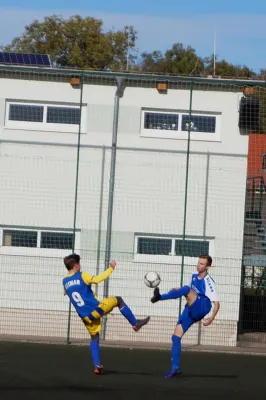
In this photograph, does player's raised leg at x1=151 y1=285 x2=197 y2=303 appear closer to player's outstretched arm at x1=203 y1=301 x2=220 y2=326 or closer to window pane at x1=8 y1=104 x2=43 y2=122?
player's outstretched arm at x1=203 y1=301 x2=220 y2=326

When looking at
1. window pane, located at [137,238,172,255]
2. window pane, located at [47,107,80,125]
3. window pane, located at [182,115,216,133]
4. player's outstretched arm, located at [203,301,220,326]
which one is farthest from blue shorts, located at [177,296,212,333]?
window pane, located at [47,107,80,125]

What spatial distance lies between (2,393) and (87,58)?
42570 mm

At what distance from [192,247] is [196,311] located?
5.48 m

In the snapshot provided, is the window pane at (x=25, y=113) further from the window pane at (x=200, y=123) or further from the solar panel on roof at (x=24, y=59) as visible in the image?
the window pane at (x=200, y=123)

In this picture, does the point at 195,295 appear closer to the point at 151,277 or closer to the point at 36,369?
the point at 151,277

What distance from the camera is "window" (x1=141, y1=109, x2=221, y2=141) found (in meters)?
17.9

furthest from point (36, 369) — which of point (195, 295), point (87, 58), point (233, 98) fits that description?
point (87, 58)

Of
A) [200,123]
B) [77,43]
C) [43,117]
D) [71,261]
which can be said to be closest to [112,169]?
[43,117]

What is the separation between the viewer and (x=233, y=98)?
1786 centimetres

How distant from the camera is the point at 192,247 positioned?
1781cm

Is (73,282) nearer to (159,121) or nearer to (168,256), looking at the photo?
(168,256)

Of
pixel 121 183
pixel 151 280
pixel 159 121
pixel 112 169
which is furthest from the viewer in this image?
pixel 159 121

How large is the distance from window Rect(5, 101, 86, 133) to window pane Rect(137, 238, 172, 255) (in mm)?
2465

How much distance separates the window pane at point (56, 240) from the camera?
17.8m
